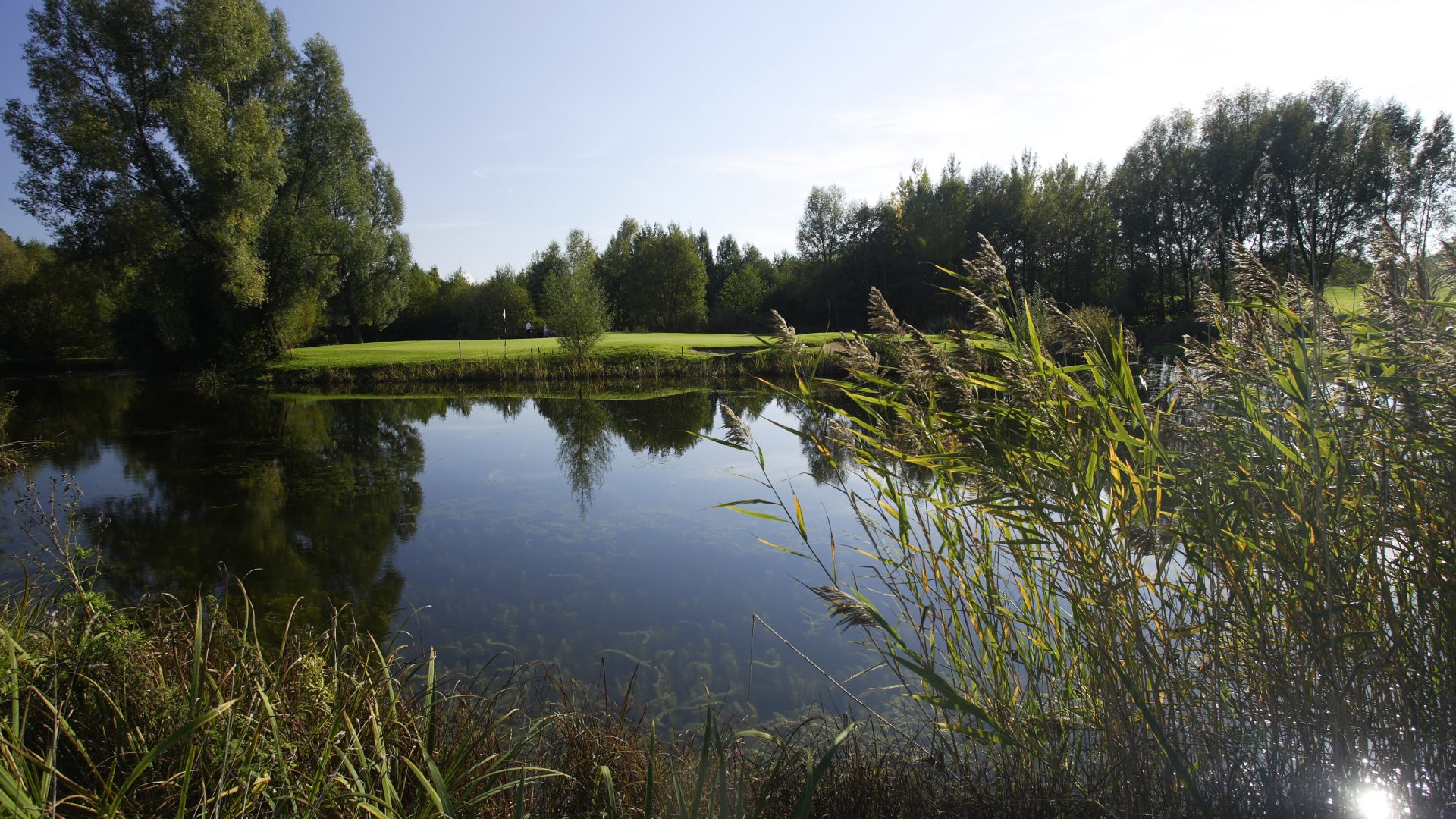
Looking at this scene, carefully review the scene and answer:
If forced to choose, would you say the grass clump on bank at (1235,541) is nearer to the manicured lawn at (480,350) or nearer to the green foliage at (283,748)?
the green foliage at (283,748)

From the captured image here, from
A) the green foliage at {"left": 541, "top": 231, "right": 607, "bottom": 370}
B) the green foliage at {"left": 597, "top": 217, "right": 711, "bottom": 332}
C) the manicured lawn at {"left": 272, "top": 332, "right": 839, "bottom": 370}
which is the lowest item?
the manicured lawn at {"left": 272, "top": 332, "right": 839, "bottom": 370}

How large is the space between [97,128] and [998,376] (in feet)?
95.2

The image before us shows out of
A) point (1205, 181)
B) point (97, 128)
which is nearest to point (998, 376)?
point (97, 128)

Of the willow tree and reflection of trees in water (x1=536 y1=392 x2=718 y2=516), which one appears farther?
the willow tree

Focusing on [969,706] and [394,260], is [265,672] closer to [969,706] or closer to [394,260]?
[969,706]

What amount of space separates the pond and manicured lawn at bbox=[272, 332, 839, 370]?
1043 centimetres

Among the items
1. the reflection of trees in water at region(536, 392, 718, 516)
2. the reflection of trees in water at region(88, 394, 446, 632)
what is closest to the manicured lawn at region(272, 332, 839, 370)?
the reflection of trees in water at region(536, 392, 718, 516)

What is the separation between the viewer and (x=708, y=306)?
181 feet

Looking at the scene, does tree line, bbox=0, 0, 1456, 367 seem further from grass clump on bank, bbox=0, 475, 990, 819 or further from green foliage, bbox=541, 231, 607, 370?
grass clump on bank, bbox=0, 475, 990, 819

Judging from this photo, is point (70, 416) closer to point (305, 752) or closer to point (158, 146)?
point (158, 146)

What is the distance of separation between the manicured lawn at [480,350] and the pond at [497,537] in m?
10.4

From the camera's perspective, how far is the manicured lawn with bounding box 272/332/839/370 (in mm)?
26906

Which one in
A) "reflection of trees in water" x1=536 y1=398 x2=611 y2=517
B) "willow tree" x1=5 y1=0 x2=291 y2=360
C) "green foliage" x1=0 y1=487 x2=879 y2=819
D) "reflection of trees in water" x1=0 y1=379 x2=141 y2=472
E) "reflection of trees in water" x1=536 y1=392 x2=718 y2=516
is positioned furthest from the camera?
"willow tree" x1=5 y1=0 x2=291 y2=360

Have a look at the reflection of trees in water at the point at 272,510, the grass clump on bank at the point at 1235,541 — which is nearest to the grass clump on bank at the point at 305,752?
the grass clump on bank at the point at 1235,541
